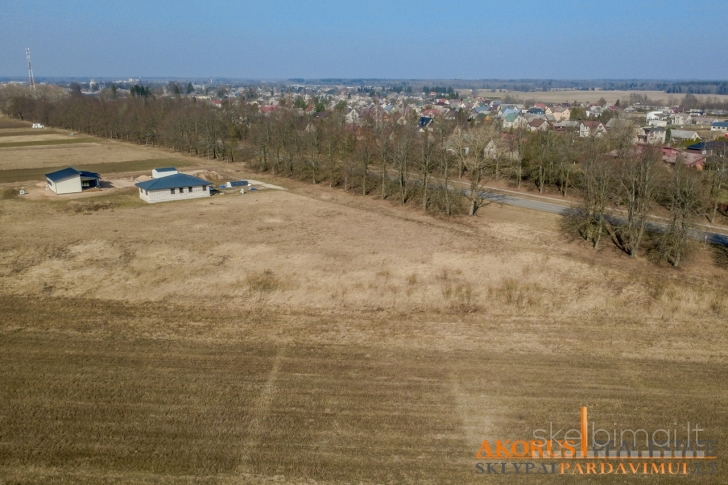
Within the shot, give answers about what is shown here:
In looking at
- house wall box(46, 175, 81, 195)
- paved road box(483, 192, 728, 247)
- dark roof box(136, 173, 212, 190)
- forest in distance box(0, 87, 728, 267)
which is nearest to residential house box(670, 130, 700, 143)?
forest in distance box(0, 87, 728, 267)

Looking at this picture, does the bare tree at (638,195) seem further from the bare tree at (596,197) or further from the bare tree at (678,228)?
the bare tree at (678,228)

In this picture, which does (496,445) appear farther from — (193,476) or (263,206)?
(263,206)

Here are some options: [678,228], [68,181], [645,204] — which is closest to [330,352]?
[645,204]

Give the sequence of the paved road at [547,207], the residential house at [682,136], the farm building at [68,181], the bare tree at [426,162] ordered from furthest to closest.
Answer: the residential house at [682,136] → the farm building at [68,181] → the bare tree at [426,162] → the paved road at [547,207]

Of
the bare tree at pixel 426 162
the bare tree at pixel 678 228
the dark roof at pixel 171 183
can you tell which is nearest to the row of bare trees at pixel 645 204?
the bare tree at pixel 678 228

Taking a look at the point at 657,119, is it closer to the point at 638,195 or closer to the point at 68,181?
the point at 638,195

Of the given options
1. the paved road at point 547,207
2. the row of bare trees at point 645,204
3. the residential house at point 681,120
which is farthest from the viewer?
the residential house at point 681,120
